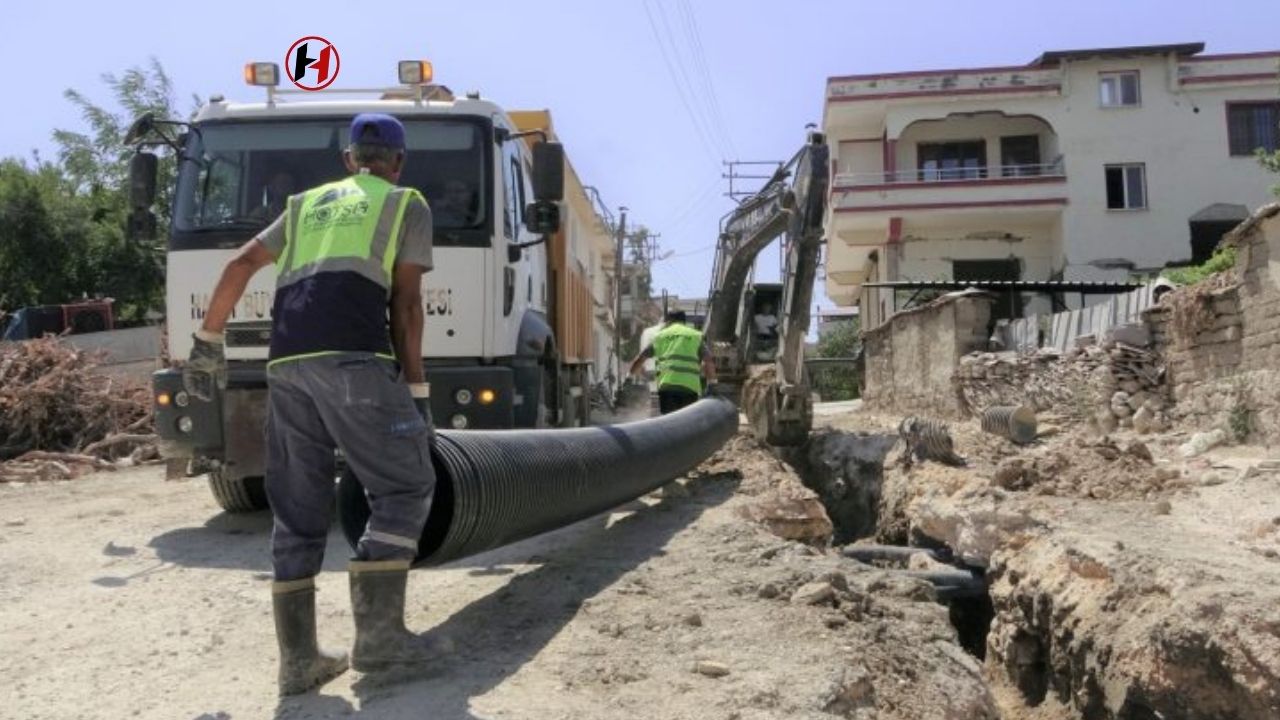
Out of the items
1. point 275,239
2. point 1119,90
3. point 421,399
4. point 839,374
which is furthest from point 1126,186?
point 275,239

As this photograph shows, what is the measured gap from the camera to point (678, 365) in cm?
1012

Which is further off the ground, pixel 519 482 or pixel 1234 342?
pixel 1234 342

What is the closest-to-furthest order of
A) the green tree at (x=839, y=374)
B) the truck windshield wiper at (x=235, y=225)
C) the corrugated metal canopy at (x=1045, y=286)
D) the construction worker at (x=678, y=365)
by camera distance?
1. the truck windshield wiper at (x=235, y=225)
2. the construction worker at (x=678, y=365)
3. the corrugated metal canopy at (x=1045, y=286)
4. the green tree at (x=839, y=374)

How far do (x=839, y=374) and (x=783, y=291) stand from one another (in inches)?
1037

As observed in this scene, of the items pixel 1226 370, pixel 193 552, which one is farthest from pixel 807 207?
pixel 193 552

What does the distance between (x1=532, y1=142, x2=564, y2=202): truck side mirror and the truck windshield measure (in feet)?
1.11

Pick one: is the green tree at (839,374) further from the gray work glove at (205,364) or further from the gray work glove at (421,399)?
the gray work glove at (421,399)

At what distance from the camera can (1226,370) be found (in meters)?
10.3

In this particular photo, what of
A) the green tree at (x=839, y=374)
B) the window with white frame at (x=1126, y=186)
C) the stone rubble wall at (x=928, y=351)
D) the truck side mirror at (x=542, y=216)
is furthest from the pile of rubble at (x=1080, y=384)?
the green tree at (x=839, y=374)

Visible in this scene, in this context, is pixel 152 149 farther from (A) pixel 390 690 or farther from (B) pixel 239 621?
(A) pixel 390 690

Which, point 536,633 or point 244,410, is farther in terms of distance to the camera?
point 244,410

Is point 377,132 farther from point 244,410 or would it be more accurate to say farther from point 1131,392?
point 1131,392

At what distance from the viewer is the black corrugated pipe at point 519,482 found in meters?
4.14

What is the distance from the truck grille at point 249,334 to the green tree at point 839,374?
2932 cm
